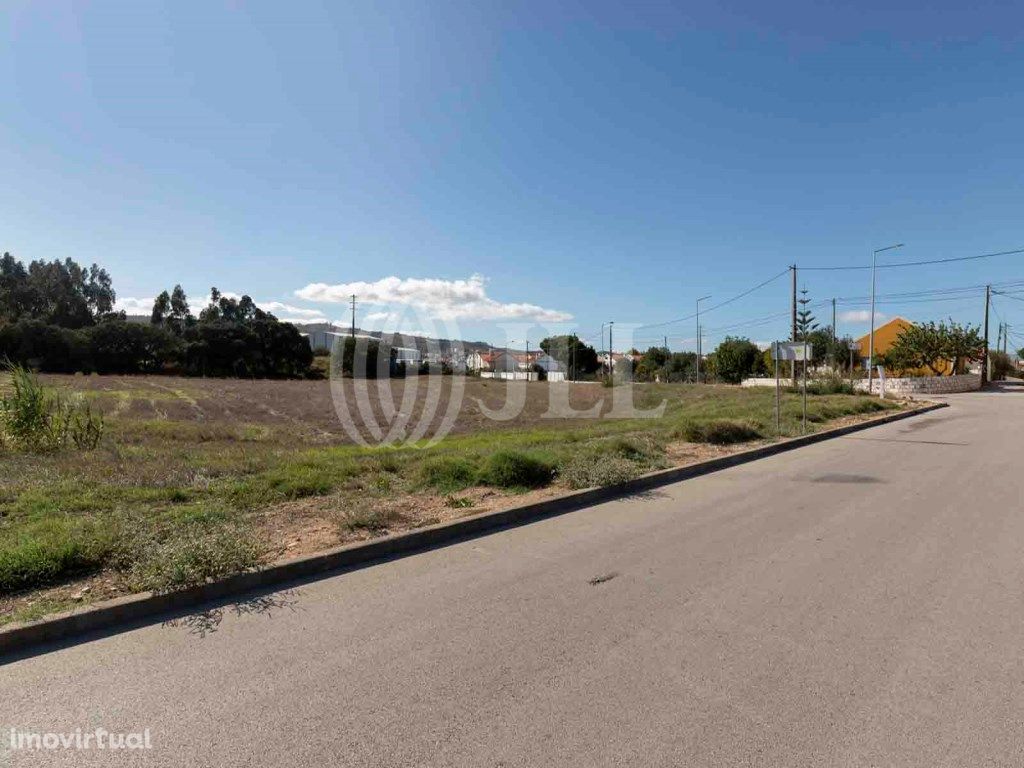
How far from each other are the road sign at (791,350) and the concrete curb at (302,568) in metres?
7.50

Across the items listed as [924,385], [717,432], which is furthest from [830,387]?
[717,432]

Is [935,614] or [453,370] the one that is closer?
[935,614]

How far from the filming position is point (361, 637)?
145 inches

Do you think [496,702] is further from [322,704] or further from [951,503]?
[951,503]

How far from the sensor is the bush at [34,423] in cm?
996

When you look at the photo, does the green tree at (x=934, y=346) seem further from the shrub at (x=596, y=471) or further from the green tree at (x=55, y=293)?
the green tree at (x=55, y=293)

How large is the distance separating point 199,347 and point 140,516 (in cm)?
6620

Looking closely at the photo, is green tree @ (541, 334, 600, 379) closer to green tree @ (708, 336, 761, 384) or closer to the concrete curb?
green tree @ (708, 336, 761, 384)

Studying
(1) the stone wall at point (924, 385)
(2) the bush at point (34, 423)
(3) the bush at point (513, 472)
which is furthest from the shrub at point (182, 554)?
(1) the stone wall at point (924, 385)

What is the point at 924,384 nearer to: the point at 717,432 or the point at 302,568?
the point at 717,432

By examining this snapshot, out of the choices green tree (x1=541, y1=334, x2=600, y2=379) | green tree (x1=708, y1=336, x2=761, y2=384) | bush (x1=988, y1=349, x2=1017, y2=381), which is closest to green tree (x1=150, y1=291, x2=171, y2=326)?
green tree (x1=541, y1=334, x2=600, y2=379)

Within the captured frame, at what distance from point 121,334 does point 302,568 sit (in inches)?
2768

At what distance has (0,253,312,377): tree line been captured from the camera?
5791 centimetres

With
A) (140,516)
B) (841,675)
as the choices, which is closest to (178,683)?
(140,516)
